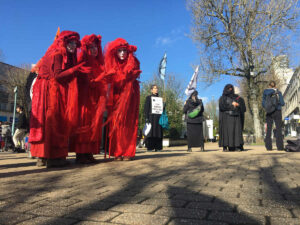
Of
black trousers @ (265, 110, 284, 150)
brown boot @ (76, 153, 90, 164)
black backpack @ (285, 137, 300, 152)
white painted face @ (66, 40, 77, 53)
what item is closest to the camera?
white painted face @ (66, 40, 77, 53)

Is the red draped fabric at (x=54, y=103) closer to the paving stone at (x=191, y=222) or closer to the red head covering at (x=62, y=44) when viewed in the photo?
the red head covering at (x=62, y=44)

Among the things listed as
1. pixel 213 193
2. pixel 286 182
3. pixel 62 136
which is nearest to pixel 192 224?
pixel 213 193

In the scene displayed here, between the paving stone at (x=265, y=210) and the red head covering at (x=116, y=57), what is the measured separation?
11.5 ft

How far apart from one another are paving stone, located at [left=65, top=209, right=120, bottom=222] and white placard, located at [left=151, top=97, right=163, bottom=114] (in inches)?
286

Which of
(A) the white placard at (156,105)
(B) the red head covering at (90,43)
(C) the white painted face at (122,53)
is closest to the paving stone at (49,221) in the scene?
(B) the red head covering at (90,43)

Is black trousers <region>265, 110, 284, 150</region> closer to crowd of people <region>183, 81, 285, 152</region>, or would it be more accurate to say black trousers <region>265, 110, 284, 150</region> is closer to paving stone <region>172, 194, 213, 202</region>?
crowd of people <region>183, 81, 285, 152</region>

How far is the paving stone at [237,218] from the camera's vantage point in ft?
4.72

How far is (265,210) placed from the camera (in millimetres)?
1653

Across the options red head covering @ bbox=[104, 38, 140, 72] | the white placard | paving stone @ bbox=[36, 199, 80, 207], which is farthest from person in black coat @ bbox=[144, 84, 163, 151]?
paving stone @ bbox=[36, 199, 80, 207]

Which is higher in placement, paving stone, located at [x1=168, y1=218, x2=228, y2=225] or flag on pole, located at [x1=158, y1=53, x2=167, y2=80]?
flag on pole, located at [x1=158, y1=53, x2=167, y2=80]

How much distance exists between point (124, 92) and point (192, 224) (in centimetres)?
Answer: 361

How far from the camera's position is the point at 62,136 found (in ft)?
13.1

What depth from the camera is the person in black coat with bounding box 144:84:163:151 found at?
29.1 ft

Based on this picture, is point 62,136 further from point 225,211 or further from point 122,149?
point 225,211
